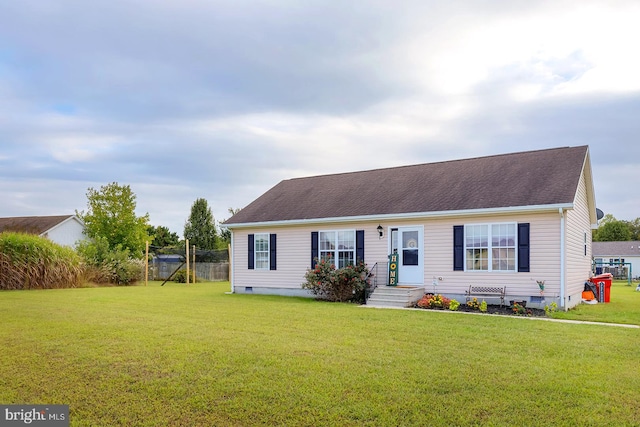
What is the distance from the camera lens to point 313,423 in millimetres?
4426

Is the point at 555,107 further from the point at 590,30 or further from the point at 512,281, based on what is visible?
the point at 512,281

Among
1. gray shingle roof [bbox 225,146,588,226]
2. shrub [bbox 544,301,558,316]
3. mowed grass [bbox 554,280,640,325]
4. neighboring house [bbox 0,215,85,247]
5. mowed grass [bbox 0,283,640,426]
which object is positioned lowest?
mowed grass [bbox 554,280,640,325]

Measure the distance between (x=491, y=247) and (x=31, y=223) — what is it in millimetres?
34861

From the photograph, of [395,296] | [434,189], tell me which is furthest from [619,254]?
[395,296]

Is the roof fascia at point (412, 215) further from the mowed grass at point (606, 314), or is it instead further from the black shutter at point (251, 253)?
the mowed grass at point (606, 314)

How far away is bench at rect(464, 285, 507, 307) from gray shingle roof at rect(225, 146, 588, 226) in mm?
2284

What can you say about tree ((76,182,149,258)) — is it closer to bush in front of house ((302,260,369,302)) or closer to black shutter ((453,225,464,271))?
bush in front of house ((302,260,369,302))

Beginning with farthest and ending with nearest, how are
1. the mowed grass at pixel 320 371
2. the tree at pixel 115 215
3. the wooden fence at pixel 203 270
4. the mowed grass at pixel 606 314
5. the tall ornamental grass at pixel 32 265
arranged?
1. the tree at pixel 115 215
2. the wooden fence at pixel 203 270
3. the tall ornamental grass at pixel 32 265
4. the mowed grass at pixel 606 314
5. the mowed grass at pixel 320 371

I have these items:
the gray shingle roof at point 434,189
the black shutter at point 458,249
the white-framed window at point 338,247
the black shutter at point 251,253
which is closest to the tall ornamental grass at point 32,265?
the gray shingle roof at point 434,189

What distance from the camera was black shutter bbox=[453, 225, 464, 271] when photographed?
46.0 ft

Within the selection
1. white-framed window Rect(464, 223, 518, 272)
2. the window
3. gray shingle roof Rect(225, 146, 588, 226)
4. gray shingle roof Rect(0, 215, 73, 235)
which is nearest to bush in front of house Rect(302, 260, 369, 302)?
gray shingle roof Rect(225, 146, 588, 226)

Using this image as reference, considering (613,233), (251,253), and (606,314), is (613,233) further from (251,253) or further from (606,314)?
(251,253)

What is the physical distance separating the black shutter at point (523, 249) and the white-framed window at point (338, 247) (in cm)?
524

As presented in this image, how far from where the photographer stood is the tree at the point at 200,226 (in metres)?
36.0
